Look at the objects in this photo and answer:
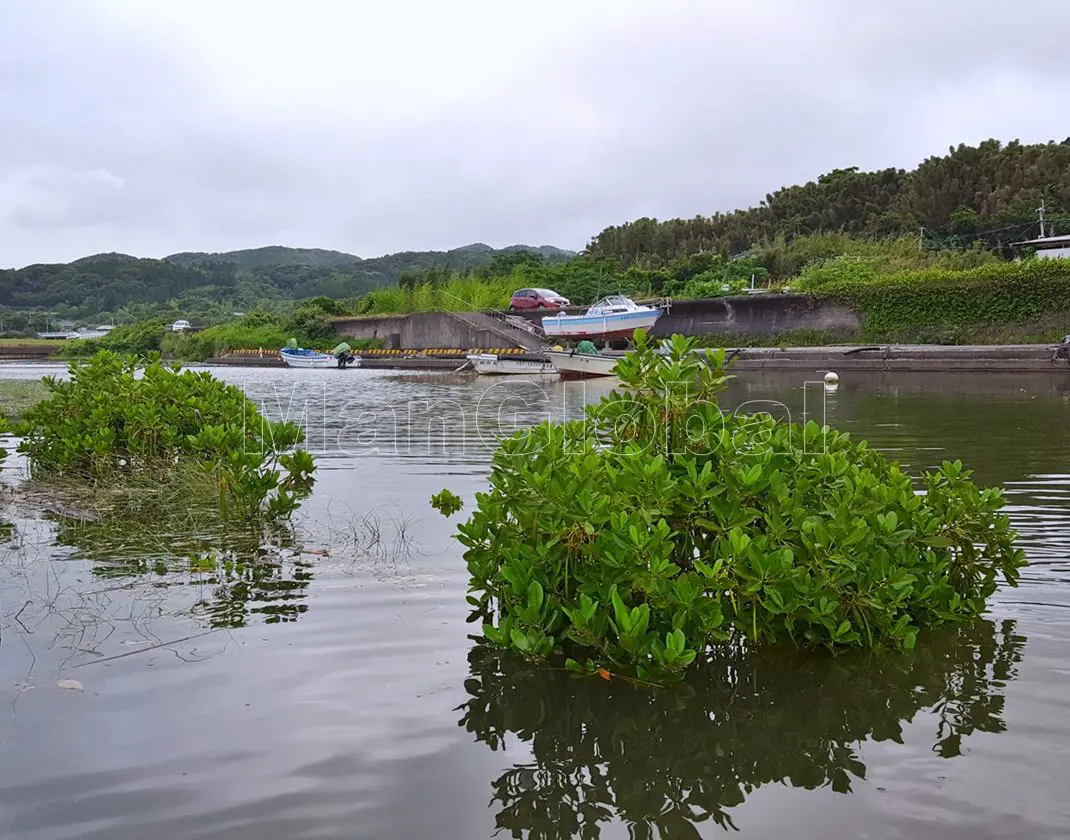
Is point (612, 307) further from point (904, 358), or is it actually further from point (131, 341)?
point (131, 341)

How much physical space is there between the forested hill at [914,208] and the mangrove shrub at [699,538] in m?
42.7

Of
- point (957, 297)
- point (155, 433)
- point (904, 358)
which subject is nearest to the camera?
point (155, 433)

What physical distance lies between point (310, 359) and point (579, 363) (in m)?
15.4

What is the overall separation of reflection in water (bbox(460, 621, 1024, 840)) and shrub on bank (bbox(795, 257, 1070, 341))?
2699 centimetres

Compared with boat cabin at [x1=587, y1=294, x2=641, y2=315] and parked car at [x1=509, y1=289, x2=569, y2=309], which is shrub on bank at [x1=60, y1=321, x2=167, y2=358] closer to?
parked car at [x1=509, y1=289, x2=569, y2=309]

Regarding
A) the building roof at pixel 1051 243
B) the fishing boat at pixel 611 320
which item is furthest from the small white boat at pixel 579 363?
the building roof at pixel 1051 243

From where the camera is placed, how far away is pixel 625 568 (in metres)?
3.07

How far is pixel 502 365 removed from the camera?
2861 cm

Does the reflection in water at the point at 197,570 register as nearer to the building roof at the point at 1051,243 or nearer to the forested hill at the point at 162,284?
the building roof at the point at 1051,243

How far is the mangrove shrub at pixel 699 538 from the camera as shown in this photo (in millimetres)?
3105

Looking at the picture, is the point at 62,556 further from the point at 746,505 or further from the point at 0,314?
the point at 0,314

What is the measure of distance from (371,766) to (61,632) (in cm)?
185

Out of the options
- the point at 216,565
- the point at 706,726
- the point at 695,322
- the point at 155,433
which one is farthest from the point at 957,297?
the point at 706,726

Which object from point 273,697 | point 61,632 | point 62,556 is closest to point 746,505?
point 273,697
